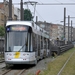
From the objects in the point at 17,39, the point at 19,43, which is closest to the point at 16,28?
the point at 17,39

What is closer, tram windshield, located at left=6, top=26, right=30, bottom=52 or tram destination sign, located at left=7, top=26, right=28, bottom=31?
tram windshield, located at left=6, top=26, right=30, bottom=52

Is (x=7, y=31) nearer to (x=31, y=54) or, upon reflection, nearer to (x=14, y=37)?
(x=14, y=37)

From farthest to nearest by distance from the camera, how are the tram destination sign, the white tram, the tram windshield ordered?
the tram destination sign → the tram windshield → the white tram

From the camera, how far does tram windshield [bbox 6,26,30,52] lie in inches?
808

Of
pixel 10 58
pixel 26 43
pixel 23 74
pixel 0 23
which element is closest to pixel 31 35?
pixel 26 43

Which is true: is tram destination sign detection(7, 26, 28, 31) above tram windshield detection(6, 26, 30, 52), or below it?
above

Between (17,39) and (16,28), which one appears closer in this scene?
(17,39)

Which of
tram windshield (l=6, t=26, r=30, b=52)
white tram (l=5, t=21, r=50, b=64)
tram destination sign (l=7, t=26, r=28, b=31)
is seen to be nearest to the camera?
white tram (l=5, t=21, r=50, b=64)

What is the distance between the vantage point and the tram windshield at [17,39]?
2053cm

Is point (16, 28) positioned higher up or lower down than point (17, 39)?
higher up

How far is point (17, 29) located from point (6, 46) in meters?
1.42

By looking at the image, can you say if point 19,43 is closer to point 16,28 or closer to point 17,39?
point 17,39

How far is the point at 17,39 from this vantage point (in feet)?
67.7

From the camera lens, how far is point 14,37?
20688mm
